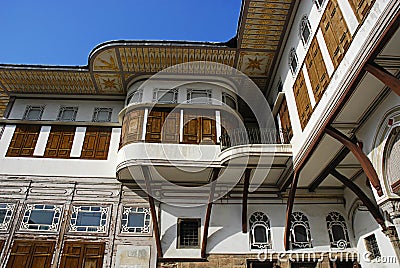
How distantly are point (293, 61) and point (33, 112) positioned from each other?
8489mm

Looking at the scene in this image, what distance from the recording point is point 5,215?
29.6 feet

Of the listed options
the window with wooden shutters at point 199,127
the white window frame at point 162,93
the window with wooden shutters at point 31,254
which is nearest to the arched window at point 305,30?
the window with wooden shutters at point 199,127

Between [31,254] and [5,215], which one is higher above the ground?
[5,215]

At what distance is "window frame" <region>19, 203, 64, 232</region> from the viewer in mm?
8891

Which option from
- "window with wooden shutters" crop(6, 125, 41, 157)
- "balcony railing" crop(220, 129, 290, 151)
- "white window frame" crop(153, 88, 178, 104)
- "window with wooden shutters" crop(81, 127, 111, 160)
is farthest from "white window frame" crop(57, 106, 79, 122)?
"balcony railing" crop(220, 129, 290, 151)

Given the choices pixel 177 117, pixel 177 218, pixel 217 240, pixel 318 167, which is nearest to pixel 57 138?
pixel 177 117

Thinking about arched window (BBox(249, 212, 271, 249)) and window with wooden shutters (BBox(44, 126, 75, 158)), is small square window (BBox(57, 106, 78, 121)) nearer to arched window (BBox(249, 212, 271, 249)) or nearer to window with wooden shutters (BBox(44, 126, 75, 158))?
window with wooden shutters (BBox(44, 126, 75, 158))

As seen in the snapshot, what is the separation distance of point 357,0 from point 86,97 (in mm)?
8876

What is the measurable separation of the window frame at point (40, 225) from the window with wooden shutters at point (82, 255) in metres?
0.65

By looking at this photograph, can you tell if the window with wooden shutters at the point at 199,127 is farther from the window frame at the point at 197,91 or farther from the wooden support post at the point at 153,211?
the wooden support post at the point at 153,211

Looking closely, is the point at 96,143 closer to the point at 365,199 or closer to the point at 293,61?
the point at 293,61

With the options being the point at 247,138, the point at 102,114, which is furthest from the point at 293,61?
the point at 102,114

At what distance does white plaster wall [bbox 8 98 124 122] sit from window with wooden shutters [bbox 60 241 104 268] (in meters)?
4.09

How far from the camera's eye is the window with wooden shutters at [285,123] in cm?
880
